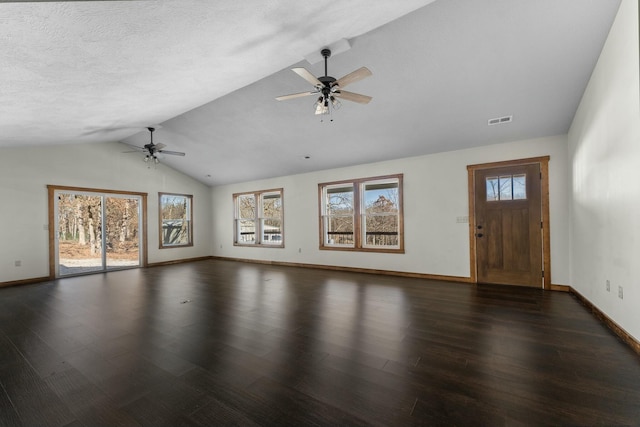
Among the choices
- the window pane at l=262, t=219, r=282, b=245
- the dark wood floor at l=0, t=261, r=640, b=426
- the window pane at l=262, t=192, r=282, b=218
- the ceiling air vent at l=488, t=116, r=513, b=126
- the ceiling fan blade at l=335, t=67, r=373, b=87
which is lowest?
the dark wood floor at l=0, t=261, r=640, b=426

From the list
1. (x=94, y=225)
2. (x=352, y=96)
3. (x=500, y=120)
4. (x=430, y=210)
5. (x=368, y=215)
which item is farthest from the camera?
(x=94, y=225)

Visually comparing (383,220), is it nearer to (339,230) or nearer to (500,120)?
(339,230)

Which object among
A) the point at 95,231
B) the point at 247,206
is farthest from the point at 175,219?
the point at 247,206

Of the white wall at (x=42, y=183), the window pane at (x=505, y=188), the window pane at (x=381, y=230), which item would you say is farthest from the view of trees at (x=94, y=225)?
the window pane at (x=505, y=188)

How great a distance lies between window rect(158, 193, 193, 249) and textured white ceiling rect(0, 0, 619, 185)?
3.23 m

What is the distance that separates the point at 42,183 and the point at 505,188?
9.40 meters

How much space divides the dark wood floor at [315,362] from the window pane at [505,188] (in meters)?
1.71

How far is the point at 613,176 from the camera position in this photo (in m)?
2.72

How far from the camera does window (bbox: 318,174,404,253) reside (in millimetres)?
6254

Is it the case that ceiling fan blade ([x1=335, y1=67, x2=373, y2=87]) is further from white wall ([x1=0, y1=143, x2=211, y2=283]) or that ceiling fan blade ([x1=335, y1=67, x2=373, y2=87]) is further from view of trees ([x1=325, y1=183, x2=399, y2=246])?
white wall ([x1=0, y1=143, x2=211, y2=283])

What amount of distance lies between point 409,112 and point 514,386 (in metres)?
3.70

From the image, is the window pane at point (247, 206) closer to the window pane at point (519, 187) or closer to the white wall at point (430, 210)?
the white wall at point (430, 210)

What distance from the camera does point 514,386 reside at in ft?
6.34

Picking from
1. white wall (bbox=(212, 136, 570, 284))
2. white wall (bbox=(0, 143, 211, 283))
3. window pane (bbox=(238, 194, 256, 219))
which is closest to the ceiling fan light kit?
white wall (bbox=(212, 136, 570, 284))
